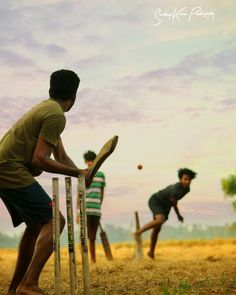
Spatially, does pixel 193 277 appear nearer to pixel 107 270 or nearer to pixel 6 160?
pixel 107 270

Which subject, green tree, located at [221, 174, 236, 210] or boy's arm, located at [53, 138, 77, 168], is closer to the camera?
boy's arm, located at [53, 138, 77, 168]

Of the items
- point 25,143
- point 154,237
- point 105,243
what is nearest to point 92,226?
point 105,243

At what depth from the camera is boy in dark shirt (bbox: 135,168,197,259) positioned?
36.9ft

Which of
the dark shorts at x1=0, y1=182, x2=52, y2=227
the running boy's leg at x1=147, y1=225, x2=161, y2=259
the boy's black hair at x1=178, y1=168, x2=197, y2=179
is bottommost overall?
the running boy's leg at x1=147, y1=225, x2=161, y2=259

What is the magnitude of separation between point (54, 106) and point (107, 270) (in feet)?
13.5

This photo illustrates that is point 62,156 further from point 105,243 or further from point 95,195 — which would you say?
point 105,243

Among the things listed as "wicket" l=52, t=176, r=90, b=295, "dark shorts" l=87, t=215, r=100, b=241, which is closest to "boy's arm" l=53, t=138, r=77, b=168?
"wicket" l=52, t=176, r=90, b=295

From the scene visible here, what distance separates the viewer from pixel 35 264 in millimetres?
4930

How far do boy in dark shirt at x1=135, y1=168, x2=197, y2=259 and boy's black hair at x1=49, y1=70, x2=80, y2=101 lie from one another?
21.4ft

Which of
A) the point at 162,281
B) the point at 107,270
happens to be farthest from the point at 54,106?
the point at 107,270

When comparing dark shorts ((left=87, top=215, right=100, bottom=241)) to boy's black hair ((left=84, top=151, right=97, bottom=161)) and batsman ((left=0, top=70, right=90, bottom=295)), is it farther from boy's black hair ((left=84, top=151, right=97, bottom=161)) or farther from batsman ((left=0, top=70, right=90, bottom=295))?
batsman ((left=0, top=70, right=90, bottom=295))

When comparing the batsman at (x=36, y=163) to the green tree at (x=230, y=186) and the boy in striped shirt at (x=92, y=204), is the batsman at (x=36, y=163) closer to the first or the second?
the boy in striped shirt at (x=92, y=204)

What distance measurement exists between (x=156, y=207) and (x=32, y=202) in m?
6.74

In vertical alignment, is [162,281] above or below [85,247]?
below
